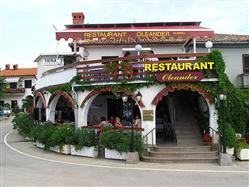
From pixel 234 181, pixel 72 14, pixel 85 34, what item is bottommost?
pixel 234 181

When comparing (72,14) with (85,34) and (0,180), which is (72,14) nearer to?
(85,34)

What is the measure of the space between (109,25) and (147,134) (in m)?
11.8

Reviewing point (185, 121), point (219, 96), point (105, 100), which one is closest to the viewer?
point (219, 96)

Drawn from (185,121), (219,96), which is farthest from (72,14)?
(219,96)

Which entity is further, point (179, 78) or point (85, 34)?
point (85, 34)

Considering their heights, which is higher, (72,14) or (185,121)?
(72,14)

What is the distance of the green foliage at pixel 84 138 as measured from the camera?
1895 cm

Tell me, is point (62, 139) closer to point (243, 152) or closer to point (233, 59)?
point (243, 152)

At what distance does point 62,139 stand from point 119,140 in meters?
3.96

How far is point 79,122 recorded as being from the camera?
21.0m

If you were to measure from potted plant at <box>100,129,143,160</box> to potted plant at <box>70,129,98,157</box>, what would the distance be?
2.50 feet

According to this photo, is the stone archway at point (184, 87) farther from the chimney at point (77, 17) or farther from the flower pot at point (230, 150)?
the chimney at point (77, 17)

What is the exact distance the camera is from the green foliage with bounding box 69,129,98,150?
62.2 feet

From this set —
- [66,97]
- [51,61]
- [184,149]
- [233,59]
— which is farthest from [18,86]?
[184,149]
